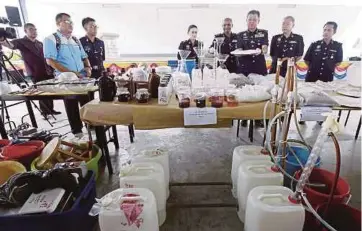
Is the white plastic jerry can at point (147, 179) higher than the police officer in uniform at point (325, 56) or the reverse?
the reverse

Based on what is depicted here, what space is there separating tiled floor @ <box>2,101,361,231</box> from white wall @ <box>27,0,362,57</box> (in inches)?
105

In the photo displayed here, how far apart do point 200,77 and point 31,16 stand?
4865 millimetres

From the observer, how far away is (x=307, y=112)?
4.49ft

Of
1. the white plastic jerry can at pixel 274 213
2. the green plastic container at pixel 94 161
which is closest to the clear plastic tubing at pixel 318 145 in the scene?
the white plastic jerry can at pixel 274 213

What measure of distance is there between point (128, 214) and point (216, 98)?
0.81 metres

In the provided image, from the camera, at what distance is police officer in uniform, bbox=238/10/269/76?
2895 millimetres

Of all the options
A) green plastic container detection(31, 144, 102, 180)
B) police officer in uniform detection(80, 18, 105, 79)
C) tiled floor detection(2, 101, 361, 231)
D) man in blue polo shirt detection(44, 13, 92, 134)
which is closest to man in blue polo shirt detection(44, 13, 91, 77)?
man in blue polo shirt detection(44, 13, 92, 134)

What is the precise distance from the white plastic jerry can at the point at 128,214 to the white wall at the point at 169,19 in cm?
466

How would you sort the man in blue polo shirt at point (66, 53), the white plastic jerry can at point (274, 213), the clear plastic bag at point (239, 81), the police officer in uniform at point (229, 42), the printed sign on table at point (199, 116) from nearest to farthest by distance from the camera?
1. the white plastic jerry can at point (274, 213)
2. the printed sign on table at point (199, 116)
3. the clear plastic bag at point (239, 81)
4. the man in blue polo shirt at point (66, 53)
5. the police officer in uniform at point (229, 42)

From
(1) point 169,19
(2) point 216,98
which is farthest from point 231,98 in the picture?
(1) point 169,19

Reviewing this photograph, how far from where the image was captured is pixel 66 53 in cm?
259

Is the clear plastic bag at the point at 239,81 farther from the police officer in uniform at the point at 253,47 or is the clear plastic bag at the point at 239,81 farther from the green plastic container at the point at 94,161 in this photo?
the green plastic container at the point at 94,161

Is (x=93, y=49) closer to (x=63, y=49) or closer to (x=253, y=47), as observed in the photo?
(x=63, y=49)

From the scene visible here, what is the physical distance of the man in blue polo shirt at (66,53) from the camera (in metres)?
2.43
